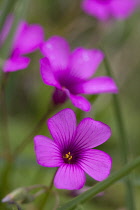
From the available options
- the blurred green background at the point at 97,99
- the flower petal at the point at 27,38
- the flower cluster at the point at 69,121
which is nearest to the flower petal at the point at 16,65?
the flower cluster at the point at 69,121

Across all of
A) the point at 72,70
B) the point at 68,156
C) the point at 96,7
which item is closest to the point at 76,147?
the point at 68,156

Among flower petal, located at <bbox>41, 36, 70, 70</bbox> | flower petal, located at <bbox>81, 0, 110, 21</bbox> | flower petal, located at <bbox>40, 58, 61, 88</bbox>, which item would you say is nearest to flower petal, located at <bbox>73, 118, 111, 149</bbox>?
flower petal, located at <bbox>40, 58, 61, 88</bbox>

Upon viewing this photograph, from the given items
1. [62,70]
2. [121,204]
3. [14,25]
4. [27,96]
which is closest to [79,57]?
[62,70]

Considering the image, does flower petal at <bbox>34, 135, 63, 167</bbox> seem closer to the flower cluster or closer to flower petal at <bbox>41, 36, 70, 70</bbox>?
the flower cluster

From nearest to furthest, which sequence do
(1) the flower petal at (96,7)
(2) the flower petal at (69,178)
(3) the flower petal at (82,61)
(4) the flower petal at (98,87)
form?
1. (2) the flower petal at (69,178)
2. (4) the flower petal at (98,87)
3. (3) the flower petal at (82,61)
4. (1) the flower petal at (96,7)

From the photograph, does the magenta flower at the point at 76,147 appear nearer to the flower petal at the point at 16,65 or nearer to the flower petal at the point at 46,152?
the flower petal at the point at 46,152

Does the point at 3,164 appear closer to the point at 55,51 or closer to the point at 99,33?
the point at 55,51
